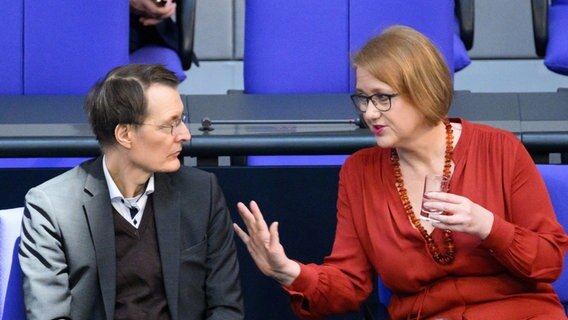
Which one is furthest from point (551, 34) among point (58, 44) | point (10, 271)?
point (10, 271)

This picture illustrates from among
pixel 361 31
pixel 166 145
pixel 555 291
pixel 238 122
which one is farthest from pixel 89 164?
pixel 361 31

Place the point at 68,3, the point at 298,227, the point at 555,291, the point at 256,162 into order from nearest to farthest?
1. the point at 555,291
2. the point at 298,227
3. the point at 256,162
4. the point at 68,3

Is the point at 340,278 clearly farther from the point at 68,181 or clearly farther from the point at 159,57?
the point at 159,57

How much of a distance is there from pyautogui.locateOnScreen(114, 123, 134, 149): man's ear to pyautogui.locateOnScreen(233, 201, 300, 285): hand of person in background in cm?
26

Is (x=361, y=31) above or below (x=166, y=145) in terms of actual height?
above

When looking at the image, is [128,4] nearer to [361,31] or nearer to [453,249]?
[361,31]

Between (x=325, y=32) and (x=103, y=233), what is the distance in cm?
131

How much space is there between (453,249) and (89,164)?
29.8 inches

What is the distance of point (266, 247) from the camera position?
227 cm

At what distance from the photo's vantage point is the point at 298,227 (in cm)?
280

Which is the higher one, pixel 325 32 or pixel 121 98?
pixel 325 32

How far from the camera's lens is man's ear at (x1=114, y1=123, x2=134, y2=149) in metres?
2.32

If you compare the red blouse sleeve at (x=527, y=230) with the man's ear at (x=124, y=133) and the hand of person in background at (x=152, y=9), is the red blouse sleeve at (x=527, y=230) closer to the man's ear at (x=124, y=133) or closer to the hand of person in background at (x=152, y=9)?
the man's ear at (x=124, y=133)

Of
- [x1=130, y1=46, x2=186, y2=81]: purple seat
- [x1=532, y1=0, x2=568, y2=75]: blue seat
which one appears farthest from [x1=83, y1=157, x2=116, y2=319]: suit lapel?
[x1=532, y1=0, x2=568, y2=75]: blue seat
